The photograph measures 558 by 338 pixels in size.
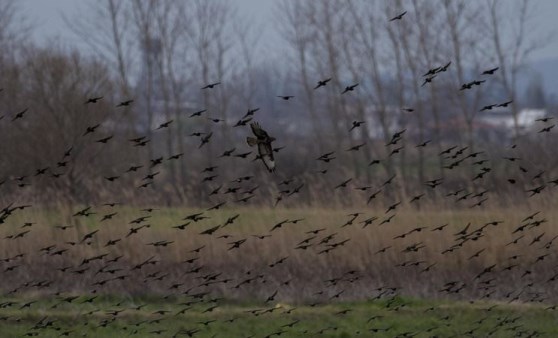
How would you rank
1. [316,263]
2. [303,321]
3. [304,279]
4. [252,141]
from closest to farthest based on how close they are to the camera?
[252,141], [303,321], [304,279], [316,263]

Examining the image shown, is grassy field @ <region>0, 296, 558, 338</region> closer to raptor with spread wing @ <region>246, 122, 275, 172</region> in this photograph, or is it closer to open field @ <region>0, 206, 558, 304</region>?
open field @ <region>0, 206, 558, 304</region>

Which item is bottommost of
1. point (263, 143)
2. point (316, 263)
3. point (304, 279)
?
point (304, 279)

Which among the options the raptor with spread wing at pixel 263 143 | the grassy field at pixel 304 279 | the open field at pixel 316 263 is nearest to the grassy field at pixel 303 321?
the grassy field at pixel 304 279

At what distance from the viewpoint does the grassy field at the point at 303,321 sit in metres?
11.0

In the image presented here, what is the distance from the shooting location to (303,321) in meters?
11.8

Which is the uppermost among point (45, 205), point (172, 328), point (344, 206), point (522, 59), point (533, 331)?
point (522, 59)

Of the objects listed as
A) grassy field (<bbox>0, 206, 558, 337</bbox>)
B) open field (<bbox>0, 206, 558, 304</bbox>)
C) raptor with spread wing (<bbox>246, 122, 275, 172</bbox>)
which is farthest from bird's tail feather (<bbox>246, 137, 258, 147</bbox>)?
open field (<bbox>0, 206, 558, 304</bbox>)

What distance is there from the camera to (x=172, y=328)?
11461mm

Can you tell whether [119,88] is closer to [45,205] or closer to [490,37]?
[45,205]

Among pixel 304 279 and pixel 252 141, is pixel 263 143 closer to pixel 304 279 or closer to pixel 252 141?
pixel 252 141

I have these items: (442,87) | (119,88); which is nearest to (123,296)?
(119,88)

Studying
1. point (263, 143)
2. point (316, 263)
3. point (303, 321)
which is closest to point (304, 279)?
point (316, 263)

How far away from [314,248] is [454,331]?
13.0 ft

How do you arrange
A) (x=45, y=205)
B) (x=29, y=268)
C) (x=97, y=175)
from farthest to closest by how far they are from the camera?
(x=97, y=175)
(x=45, y=205)
(x=29, y=268)
